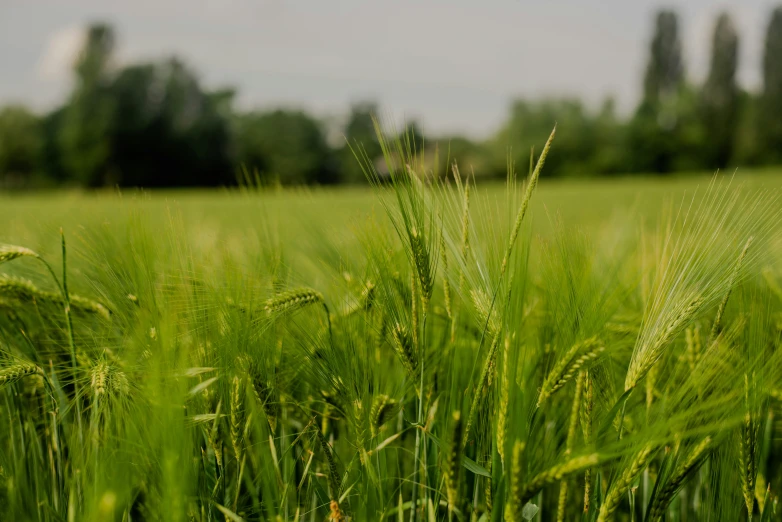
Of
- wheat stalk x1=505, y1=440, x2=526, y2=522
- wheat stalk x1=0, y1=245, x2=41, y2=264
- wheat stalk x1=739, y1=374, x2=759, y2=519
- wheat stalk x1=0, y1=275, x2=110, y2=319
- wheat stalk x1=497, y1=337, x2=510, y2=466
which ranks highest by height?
wheat stalk x1=0, y1=245, x2=41, y2=264

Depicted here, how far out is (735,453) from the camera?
971 millimetres

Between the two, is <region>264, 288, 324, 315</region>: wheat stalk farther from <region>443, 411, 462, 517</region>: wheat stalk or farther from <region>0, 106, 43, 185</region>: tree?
<region>0, 106, 43, 185</region>: tree

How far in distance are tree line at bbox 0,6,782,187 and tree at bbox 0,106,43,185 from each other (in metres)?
0.08

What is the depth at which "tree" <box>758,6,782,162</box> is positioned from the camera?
38531mm

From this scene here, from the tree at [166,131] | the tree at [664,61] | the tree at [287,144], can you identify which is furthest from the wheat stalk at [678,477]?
the tree at [287,144]

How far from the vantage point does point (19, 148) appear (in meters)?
52.0

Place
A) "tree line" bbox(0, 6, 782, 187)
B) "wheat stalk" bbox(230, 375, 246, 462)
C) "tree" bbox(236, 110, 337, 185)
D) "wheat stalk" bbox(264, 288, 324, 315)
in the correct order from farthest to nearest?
"tree" bbox(236, 110, 337, 185) < "tree line" bbox(0, 6, 782, 187) < "wheat stalk" bbox(264, 288, 324, 315) < "wheat stalk" bbox(230, 375, 246, 462)

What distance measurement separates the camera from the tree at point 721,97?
41.0 meters

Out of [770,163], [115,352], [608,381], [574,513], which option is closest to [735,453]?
[608,381]

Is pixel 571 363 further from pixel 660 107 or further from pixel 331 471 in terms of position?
pixel 660 107

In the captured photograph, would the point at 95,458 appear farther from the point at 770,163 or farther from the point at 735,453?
the point at 770,163

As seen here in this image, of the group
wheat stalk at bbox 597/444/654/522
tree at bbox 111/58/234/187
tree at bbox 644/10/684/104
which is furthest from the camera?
tree at bbox 644/10/684/104

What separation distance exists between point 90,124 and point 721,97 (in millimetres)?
45398

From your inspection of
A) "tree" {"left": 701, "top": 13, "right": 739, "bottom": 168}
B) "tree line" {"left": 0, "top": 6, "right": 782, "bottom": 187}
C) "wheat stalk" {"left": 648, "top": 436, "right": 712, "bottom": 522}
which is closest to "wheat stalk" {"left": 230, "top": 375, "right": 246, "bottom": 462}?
"wheat stalk" {"left": 648, "top": 436, "right": 712, "bottom": 522}
